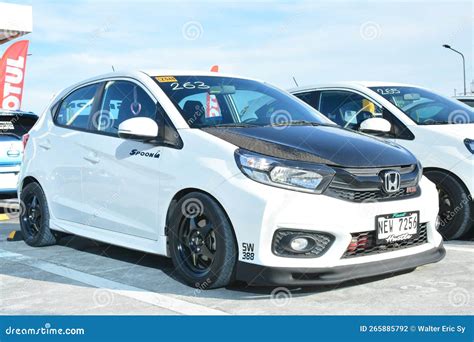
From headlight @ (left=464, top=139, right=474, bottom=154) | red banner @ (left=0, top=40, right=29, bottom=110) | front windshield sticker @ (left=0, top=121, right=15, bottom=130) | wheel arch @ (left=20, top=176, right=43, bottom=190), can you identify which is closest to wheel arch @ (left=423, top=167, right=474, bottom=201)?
→ headlight @ (left=464, top=139, right=474, bottom=154)

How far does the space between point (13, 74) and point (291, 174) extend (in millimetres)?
25014

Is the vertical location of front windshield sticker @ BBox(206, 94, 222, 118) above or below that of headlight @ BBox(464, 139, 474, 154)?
above

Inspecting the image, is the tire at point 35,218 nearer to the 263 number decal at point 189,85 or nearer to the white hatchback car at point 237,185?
the white hatchback car at point 237,185

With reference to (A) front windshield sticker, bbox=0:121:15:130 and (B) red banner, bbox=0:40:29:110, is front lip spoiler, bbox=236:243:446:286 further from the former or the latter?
(B) red banner, bbox=0:40:29:110

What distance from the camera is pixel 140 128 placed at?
4.91m

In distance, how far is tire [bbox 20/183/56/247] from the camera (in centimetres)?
648

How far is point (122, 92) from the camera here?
5.61 metres

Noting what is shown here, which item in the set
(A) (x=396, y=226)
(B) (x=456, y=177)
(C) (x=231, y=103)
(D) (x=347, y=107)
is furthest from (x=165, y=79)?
(B) (x=456, y=177)

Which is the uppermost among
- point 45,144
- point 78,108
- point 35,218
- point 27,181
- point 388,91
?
point 388,91

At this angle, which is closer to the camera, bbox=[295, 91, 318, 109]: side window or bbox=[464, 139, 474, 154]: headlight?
bbox=[464, 139, 474, 154]: headlight

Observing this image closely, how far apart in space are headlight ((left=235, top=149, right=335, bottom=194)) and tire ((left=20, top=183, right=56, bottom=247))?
2.89m

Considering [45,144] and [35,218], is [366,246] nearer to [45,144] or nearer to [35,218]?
[45,144]

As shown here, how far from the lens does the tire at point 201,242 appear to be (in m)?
4.41

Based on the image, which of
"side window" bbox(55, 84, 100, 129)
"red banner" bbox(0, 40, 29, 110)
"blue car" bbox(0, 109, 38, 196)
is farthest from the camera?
"red banner" bbox(0, 40, 29, 110)
